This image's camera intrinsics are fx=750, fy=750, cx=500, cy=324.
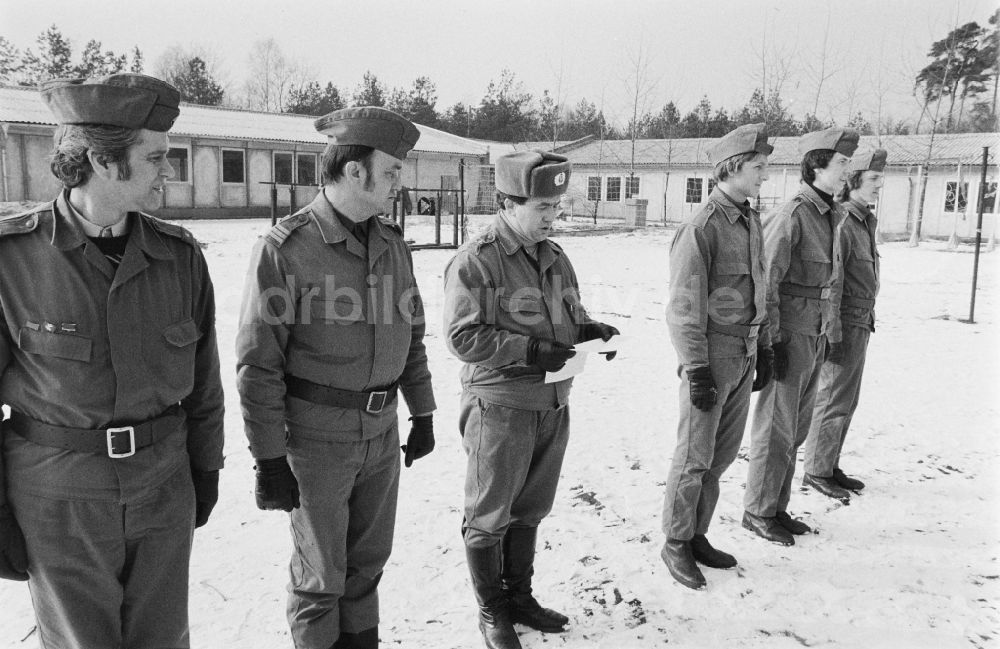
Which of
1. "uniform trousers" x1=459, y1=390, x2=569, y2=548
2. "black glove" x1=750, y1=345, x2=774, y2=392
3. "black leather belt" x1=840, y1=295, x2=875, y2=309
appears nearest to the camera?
"uniform trousers" x1=459, y1=390, x2=569, y2=548

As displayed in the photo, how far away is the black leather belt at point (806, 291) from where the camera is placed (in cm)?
422

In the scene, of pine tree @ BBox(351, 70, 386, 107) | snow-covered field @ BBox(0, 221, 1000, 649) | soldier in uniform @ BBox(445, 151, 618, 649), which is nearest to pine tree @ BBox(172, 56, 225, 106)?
pine tree @ BBox(351, 70, 386, 107)

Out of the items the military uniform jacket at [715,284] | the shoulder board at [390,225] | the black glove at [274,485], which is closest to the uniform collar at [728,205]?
the military uniform jacket at [715,284]

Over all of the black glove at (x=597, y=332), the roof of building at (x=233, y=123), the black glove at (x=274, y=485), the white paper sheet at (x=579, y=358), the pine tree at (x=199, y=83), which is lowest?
the black glove at (x=274, y=485)

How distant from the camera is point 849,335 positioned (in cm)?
490

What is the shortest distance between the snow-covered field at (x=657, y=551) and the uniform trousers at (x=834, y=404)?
25 cm

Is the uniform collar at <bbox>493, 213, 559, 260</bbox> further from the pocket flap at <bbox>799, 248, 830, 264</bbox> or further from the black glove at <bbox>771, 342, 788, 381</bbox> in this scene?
the pocket flap at <bbox>799, 248, 830, 264</bbox>

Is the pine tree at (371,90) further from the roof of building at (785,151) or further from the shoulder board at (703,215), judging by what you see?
the shoulder board at (703,215)

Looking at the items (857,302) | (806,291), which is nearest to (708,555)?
(806,291)

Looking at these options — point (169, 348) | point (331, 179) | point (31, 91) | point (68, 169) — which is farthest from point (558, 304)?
point (31, 91)

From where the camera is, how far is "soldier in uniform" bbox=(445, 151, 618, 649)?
3.02 metres

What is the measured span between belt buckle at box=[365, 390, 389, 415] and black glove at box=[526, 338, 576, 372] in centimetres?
62

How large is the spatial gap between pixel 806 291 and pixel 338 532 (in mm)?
2938

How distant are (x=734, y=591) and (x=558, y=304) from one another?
1.66 metres
